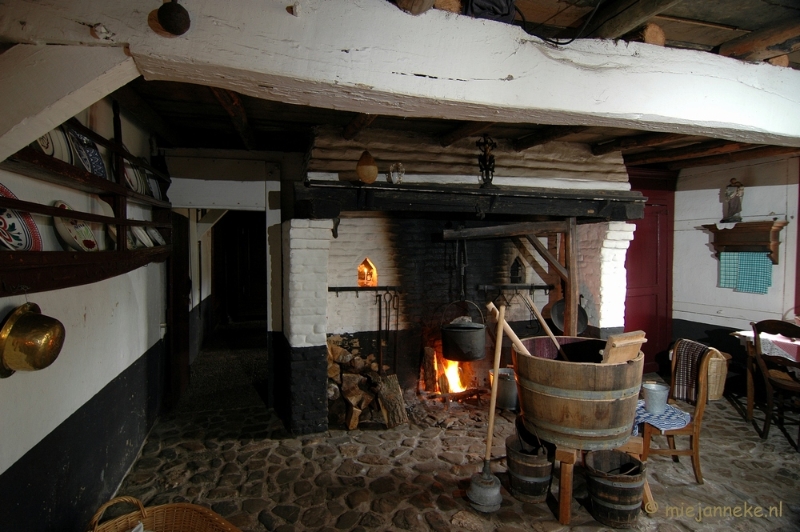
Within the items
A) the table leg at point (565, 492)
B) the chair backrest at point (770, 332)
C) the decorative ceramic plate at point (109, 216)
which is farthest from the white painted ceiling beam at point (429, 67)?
the chair backrest at point (770, 332)

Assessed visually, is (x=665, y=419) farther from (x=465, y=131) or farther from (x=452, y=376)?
(x=465, y=131)

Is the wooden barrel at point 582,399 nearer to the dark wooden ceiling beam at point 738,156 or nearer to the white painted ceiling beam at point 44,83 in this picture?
the white painted ceiling beam at point 44,83

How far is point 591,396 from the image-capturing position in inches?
119

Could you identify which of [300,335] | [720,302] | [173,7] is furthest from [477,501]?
[720,302]

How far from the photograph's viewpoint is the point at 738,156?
5.63 meters

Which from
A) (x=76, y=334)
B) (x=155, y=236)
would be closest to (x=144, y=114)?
(x=155, y=236)

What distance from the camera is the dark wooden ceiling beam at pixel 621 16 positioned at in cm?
213

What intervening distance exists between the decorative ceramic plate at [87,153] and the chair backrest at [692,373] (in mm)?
5067

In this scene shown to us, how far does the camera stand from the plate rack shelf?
73.4 inches

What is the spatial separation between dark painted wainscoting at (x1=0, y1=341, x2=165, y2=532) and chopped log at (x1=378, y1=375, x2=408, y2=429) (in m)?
2.52

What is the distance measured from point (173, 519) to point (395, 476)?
75.0 inches

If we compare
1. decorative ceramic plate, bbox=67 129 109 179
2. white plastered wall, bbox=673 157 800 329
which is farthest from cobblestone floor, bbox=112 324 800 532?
decorative ceramic plate, bbox=67 129 109 179

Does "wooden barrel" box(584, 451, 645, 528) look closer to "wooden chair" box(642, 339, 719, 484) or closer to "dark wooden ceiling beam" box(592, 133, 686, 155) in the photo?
"wooden chair" box(642, 339, 719, 484)

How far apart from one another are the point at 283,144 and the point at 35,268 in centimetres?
390
